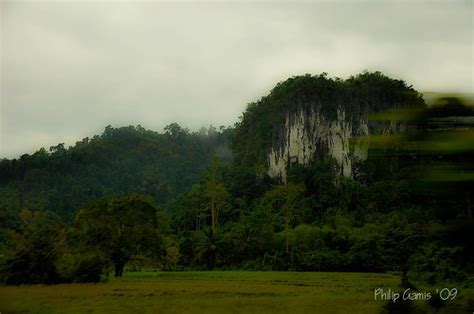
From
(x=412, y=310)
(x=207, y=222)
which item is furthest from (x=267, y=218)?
(x=412, y=310)

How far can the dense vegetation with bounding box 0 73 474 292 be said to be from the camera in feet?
7.35

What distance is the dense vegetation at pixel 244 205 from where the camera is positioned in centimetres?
224

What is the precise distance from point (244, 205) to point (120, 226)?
2496 centimetres

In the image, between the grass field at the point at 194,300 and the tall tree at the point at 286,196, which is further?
the tall tree at the point at 286,196

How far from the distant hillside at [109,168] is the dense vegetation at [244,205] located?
200 millimetres

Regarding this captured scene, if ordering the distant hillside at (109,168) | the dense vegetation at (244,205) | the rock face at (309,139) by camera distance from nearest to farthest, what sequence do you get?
the dense vegetation at (244,205), the distant hillside at (109,168), the rock face at (309,139)

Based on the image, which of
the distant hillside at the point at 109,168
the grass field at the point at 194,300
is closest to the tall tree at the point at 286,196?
the distant hillside at the point at 109,168

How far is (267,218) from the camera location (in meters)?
42.8

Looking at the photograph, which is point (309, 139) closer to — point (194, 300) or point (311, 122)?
point (311, 122)

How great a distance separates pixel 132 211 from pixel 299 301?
14222 mm

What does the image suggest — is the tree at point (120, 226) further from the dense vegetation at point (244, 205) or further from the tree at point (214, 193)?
the tree at point (214, 193)

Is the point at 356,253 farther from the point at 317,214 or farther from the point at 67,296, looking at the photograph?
the point at 67,296

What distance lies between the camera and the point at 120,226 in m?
28.0

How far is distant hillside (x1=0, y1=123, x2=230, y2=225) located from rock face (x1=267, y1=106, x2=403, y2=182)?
1087cm
